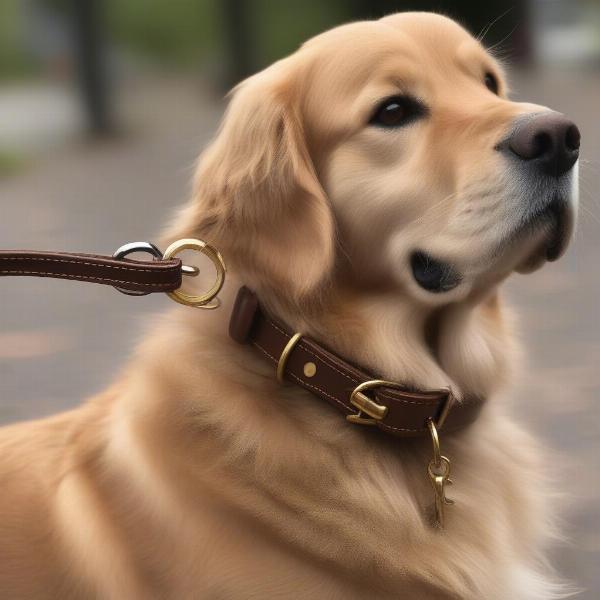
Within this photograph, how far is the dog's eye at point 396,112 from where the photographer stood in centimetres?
277

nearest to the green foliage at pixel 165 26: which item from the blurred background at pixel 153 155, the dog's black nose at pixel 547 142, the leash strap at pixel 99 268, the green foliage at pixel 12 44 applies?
the blurred background at pixel 153 155

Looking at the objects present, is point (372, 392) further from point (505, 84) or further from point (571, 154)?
point (505, 84)

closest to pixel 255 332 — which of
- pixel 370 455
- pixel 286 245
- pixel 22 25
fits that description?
pixel 286 245

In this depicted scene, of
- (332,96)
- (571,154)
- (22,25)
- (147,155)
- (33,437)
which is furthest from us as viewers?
(22,25)

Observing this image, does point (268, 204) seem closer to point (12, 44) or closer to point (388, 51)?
point (388, 51)

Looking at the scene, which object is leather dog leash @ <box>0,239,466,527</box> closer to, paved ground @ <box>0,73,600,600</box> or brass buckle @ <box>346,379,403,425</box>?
brass buckle @ <box>346,379,403,425</box>

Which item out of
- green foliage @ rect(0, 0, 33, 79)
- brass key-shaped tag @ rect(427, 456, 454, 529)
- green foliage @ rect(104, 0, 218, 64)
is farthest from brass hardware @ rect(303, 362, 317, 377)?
green foliage @ rect(0, 0, 33, 79)

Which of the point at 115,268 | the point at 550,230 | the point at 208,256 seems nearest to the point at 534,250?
the point at 550,230

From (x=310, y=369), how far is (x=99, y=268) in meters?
0.56

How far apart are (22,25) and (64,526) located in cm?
1736

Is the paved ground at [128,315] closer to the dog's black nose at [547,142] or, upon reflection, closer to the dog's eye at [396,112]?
the dog's black nose at [547,142]

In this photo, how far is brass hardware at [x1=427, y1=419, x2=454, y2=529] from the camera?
272 cm

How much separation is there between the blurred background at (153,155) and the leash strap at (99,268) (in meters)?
0.44

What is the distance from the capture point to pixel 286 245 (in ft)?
8.96
